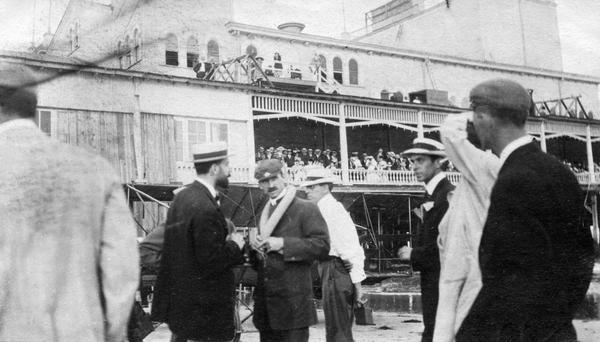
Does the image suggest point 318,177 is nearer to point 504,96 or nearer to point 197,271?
point 197,271

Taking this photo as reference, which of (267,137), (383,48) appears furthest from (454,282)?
(383,48)

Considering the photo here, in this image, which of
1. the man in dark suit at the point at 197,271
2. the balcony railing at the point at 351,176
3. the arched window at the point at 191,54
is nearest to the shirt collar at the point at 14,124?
the man in dark suit at the point at 197,271

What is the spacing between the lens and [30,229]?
251cm

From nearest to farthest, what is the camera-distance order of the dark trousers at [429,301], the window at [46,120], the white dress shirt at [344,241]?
the dark trousers at [429,301] < the white dress shirt at [344,241] < the window at [46,120]

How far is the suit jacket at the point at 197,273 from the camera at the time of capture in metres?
4.21

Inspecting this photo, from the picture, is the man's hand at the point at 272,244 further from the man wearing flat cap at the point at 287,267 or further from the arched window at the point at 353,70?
the arched window at the point at 353,70

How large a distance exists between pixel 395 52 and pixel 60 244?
103 feet

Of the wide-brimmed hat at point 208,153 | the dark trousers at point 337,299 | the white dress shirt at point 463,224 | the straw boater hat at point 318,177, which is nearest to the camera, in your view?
the white dress shirt at point 463,224

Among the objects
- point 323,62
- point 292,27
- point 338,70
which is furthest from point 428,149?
point 338,70

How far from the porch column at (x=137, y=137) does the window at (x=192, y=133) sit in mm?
1192

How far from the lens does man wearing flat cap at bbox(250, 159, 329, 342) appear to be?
16.0 ft

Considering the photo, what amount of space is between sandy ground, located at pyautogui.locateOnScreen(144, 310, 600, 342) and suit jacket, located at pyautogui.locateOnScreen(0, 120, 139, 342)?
662 centimetres

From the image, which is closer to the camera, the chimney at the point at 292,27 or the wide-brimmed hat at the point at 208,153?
the wide-brimmed hat at the point at 208,153

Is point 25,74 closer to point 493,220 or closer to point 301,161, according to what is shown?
point 493,220
